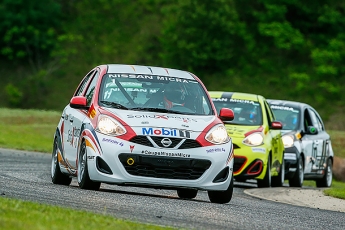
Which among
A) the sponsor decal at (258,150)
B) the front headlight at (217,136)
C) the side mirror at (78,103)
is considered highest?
the side mirror at (78,103)

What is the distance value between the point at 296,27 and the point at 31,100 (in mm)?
16506

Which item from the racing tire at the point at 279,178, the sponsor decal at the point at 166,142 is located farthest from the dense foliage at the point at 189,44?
the sponsor decal at the point at 166,142

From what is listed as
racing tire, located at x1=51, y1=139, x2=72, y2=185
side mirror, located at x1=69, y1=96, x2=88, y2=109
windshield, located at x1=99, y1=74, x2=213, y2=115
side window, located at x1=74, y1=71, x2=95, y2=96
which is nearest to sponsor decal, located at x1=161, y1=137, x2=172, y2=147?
windshield, located at x1=99, y1=74, x2=213, y2=115

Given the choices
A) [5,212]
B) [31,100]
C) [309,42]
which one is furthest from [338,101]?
[5,212]

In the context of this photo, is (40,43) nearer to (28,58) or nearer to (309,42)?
(28,58)

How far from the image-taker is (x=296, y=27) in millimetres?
61875

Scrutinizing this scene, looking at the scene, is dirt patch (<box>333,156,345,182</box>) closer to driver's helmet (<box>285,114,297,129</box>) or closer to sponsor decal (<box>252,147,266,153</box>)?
driver's helmet (<box>285,114,297,129</box>)

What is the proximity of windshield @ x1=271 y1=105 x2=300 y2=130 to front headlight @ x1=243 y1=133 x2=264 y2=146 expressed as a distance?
10.6 ft

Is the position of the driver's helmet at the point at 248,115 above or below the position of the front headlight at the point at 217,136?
below

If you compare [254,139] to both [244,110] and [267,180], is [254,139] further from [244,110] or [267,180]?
[244,110]

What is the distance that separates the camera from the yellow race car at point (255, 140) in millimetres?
18250

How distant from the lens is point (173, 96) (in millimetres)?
13305

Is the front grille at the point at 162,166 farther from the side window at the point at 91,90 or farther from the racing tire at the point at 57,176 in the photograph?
the racing tire at the point at 57,176

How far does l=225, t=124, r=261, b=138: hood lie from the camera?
1844cm
